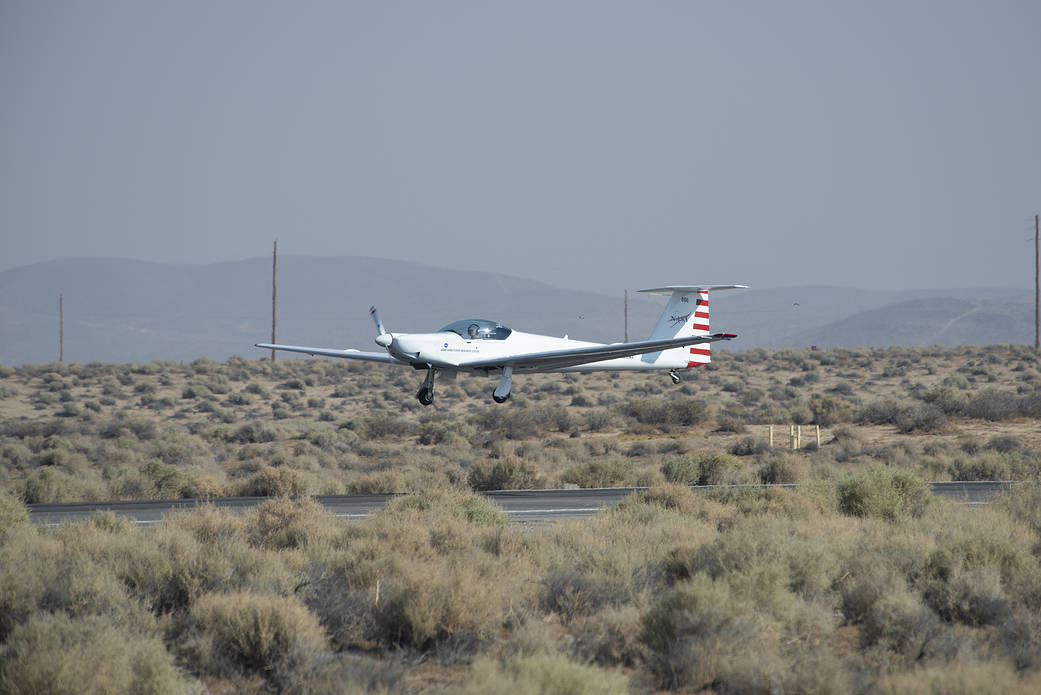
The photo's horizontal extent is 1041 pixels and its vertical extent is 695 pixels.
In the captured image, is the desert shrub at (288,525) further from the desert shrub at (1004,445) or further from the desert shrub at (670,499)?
the desert shrub at (1004,445)

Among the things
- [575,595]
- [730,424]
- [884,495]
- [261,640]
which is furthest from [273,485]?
[730,424]

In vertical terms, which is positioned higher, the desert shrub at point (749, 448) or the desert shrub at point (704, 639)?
the desert shrub at point (704, 639)

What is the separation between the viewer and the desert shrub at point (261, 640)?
11609 millimetres

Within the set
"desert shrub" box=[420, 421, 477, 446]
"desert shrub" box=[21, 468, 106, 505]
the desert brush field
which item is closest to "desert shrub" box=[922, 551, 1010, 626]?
the desert brush field

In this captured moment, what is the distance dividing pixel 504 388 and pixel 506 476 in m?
7.45

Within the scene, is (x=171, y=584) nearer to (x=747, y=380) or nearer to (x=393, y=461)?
(x=393, y=461)

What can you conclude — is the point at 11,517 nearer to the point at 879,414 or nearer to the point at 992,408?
the point at 879,414

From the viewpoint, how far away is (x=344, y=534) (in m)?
18.6

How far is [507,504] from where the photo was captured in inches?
1083

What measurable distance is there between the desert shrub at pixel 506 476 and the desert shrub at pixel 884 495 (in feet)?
41.0

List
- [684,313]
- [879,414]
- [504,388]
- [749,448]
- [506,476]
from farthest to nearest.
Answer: [879,414] < [749,448] < [506,476] < [684,313] < [504,388]

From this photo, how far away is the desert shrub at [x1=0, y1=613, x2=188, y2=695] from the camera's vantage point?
10.3m

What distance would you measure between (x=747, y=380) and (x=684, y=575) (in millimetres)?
64441

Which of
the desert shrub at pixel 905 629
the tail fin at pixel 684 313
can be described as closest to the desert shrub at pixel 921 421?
the tail fin at pixel 684 313
